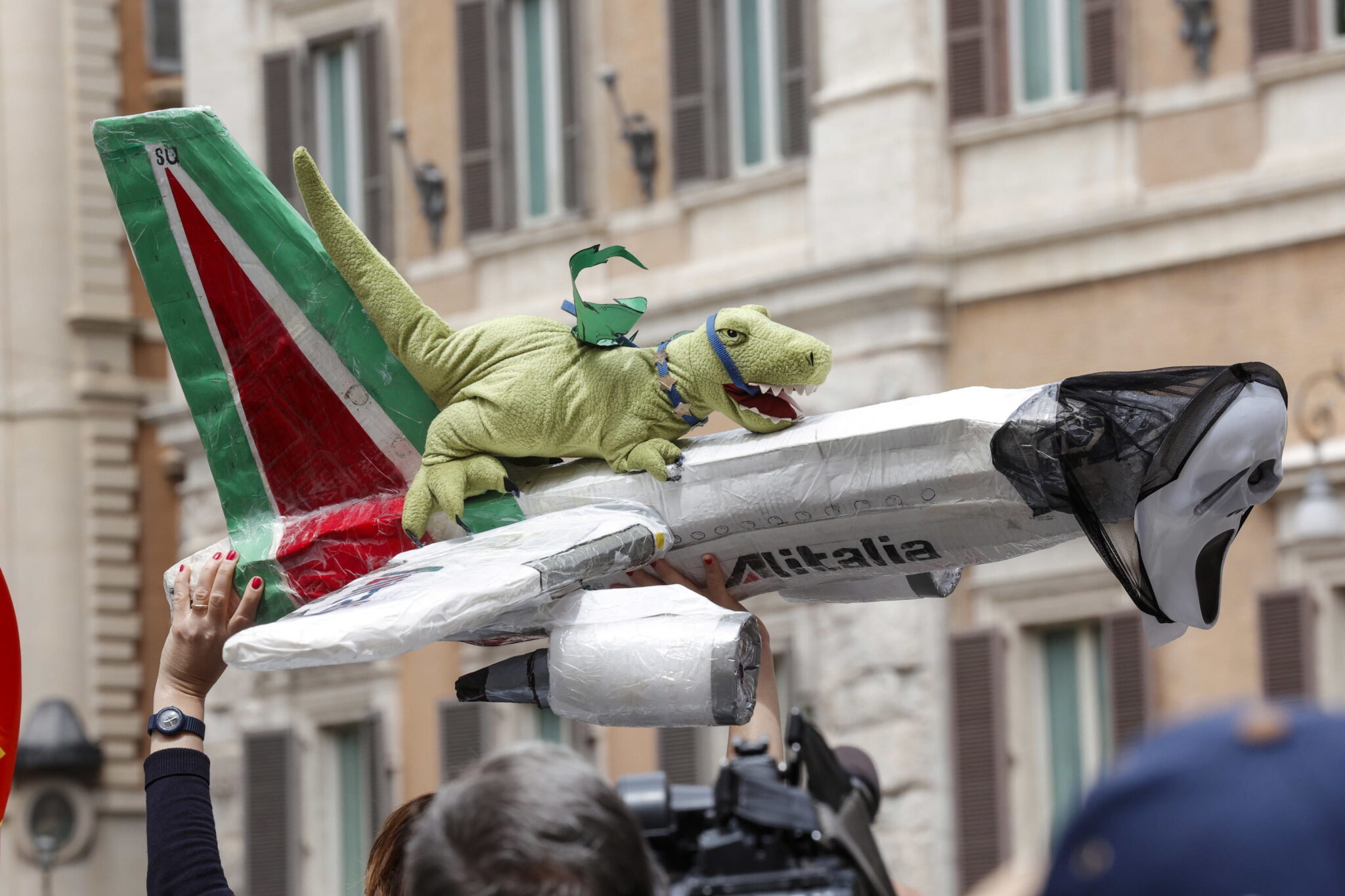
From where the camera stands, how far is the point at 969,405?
375cm

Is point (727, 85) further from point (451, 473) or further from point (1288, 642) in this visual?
point (451, 473)

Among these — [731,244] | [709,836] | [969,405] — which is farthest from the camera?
[731,244]

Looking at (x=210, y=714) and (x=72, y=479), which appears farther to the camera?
(x=72, y=479)

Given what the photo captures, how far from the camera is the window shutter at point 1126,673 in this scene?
10188 millimetres

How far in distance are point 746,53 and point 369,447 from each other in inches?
331

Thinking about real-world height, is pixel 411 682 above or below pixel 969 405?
below

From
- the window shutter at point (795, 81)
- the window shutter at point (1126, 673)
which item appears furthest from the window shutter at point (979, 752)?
the window shutter at point (795, 81)

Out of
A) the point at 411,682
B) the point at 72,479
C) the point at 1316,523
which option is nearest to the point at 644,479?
the point at 1316,523

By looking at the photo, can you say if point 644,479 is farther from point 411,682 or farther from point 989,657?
point 411,682

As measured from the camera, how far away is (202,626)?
3715 mm

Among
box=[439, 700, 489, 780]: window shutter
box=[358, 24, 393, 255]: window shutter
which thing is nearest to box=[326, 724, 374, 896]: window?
box=[439, 700, 489, 780]: window shutter

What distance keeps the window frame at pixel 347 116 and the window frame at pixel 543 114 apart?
1.13 m

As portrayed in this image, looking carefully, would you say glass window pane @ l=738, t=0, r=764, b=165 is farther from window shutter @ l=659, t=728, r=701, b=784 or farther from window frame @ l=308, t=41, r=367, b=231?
window shutter @ l=659, t=728, r=701, b=784

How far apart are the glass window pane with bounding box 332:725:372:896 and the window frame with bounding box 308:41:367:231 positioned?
10.2 feet
